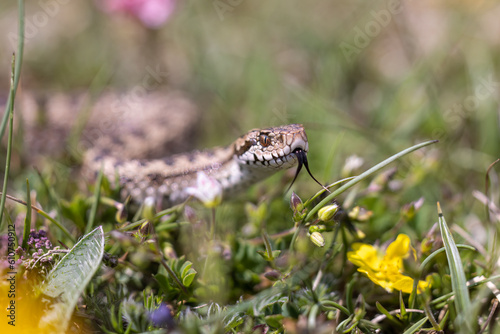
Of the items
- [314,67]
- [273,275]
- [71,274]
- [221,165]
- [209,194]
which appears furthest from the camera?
[314,67]

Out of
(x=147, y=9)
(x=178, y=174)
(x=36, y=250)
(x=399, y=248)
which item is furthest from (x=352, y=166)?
(x=147, y=9)

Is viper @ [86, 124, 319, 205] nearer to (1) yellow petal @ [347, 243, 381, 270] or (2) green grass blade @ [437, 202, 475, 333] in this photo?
(1) yellow petal @ [347, 243, 381, 270]

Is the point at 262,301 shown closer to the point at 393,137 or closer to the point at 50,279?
the point at 50,279

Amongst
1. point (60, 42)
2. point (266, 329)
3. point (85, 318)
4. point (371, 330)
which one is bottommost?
point (371, 330)

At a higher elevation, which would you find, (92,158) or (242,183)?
(92,158)

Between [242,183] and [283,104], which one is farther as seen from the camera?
[283,104]

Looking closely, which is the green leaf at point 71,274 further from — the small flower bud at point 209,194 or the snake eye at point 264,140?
the snake eye at point 264,140

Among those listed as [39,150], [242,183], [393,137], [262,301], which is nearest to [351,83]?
[393,137]

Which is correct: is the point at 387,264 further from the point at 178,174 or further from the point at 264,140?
the point at 178,174
